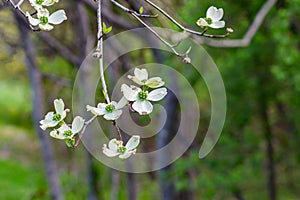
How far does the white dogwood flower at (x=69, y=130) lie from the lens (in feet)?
4.00

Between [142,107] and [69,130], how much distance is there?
16 cm

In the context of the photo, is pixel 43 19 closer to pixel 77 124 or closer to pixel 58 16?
pixel 58 16

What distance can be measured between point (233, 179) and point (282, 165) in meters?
1.15

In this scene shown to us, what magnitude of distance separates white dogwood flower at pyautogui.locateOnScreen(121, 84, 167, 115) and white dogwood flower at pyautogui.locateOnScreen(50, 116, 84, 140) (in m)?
0.11

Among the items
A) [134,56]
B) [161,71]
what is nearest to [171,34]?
[161,71]

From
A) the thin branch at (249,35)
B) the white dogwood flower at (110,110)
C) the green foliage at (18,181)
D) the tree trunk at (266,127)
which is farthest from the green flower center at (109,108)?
the green foliage at (18,181)

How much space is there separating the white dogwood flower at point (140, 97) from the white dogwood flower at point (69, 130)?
0.11 m

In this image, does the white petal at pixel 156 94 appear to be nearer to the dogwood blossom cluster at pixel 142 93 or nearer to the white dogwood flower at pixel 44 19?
the dogwood blossom cluster at pixel 142 93

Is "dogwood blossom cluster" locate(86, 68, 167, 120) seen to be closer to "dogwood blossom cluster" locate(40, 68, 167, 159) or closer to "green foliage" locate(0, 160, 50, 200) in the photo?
"dogwood blossom cluster" locate(40, 68, 167, 159)

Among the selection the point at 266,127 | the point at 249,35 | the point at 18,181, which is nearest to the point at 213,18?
the point at 249,35

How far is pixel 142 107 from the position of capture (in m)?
1.20

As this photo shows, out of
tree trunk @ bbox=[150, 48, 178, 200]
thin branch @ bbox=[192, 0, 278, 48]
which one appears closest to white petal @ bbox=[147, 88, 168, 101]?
thin branch @ bbox=[192, 0, 278, 48]

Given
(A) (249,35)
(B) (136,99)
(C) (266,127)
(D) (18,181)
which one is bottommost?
(D) (18,181)

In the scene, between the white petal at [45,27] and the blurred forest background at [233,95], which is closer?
the white petal at [45,27]
